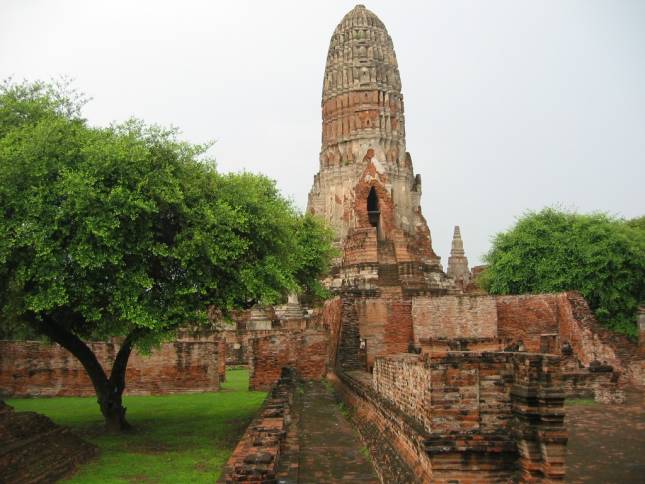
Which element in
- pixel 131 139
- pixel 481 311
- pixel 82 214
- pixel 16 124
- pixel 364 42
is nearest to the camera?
pixel 82 214

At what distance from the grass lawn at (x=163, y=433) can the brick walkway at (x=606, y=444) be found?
16.9 feet

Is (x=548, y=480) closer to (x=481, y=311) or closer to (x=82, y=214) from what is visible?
(x=82, y=214)

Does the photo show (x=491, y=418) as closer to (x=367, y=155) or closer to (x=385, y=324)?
(x=385, y=324)

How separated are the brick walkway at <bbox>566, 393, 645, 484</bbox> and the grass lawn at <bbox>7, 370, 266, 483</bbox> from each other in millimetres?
5146

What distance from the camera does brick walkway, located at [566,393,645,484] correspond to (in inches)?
337

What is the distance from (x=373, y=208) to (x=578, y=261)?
12850 millimetres

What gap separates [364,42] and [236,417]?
29002 millimetres

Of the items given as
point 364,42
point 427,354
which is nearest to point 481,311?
point 427,354

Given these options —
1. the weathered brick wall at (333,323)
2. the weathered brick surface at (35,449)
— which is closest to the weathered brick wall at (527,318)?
the weathered brick wall at (333,323)

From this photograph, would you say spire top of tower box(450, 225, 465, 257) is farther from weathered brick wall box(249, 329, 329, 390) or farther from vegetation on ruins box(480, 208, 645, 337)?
weathered brick wall box(249, 329, 329, 390)

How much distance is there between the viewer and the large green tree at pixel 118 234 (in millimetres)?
10781

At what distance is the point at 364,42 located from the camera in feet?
128

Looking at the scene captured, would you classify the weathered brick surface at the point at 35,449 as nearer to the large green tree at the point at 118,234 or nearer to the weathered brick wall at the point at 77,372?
the large green tree at the point at 118,234

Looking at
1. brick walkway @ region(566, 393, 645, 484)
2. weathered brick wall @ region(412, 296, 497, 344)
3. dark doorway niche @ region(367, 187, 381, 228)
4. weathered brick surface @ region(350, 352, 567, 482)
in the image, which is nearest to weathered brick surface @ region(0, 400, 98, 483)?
weathered brick surface @ region(350, 352, 567, 482)
